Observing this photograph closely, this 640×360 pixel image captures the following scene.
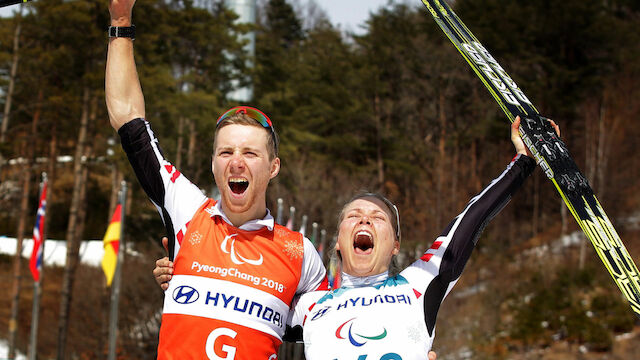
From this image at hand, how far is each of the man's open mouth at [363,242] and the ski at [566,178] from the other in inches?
36.9

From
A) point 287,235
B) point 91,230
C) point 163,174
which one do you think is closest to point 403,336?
point 287,235

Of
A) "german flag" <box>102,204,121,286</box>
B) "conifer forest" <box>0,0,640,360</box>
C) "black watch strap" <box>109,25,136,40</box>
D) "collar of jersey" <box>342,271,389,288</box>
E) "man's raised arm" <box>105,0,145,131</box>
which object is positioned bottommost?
"collar of jersey" <box>342,271,389,288</box>

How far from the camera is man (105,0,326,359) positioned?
2906 millimetres

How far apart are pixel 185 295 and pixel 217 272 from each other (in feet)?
0.56

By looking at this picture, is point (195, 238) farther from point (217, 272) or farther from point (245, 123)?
point (245, 123)

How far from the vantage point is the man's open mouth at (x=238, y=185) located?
10.1 ft

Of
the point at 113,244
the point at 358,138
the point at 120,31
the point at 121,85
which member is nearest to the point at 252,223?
the point at 121,85

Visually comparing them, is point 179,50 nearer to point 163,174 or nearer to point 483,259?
point 483,259

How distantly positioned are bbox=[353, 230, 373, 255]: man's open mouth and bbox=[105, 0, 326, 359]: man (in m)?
0.22

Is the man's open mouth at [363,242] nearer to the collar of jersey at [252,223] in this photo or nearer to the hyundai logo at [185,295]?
the collar of jersey at [252,223]

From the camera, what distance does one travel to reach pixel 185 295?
297cm

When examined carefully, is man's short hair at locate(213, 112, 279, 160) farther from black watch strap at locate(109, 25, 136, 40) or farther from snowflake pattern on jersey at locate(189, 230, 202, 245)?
black watch strap at locate(109, 25, 136, 40)

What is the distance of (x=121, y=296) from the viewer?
28312mm

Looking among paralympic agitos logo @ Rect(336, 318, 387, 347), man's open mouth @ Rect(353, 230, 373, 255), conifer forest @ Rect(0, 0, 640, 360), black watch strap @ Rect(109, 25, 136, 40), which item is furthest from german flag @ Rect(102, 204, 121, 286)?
paralympic agitos logo @ Rect(336, 318, 387, 347)
